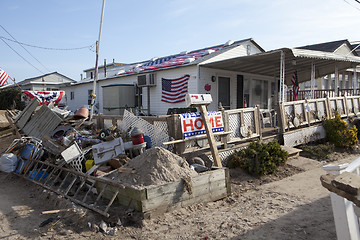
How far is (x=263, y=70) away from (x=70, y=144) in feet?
35.4

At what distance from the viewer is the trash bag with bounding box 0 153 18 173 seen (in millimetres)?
7200

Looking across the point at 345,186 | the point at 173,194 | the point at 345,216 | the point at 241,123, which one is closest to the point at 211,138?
the point at 241,123

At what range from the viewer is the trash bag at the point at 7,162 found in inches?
283

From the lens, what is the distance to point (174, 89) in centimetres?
1300

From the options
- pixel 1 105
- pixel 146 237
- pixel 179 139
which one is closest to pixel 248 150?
pixel 179 139

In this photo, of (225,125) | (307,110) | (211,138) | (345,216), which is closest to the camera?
(345,216)

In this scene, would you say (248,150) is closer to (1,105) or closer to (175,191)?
(175,191)

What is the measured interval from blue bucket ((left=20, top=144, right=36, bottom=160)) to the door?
8.62 m

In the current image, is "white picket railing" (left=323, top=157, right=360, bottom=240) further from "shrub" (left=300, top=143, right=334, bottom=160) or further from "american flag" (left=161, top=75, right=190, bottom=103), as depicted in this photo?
"american flag" (left=161, top=75, right=190, bottom=103)

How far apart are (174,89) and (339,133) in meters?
6.91

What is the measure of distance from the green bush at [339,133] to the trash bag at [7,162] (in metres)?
10.3

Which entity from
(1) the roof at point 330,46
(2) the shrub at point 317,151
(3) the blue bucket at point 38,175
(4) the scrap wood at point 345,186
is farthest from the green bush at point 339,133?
Result: (1) the roof at point 330,46

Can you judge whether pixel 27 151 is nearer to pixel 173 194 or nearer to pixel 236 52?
pixel 173 194

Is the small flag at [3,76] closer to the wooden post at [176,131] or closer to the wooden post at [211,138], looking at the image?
the wooden post at [176,131]
